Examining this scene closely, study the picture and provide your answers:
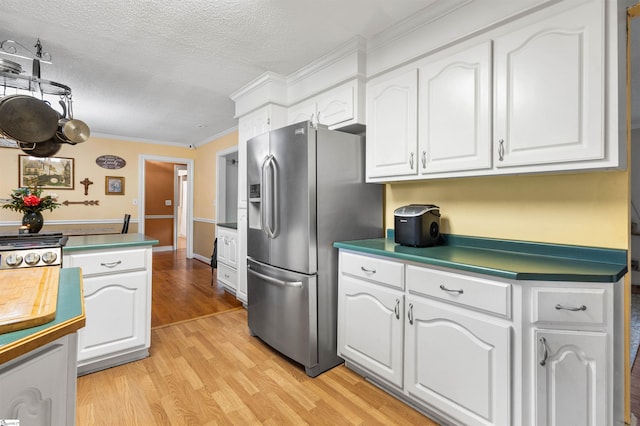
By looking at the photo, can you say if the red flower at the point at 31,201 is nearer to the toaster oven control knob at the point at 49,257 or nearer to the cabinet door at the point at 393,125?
the toaster oven control knob at the point at 49,257

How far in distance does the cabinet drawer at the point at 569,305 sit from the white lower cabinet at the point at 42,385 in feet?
5.45

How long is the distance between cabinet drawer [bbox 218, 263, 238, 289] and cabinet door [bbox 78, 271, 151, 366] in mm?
1614

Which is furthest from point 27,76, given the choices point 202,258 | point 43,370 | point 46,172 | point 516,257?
point 202,258

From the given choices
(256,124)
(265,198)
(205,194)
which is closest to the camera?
(265,198)

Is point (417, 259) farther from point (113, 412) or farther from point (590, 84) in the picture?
point (113, 412)

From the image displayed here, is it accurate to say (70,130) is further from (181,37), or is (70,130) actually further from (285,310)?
(285,310)

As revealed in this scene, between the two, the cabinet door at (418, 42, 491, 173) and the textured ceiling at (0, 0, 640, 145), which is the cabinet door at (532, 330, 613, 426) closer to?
the cabinet door at (418, 42, 491, 173)

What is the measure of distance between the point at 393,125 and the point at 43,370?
2101mm

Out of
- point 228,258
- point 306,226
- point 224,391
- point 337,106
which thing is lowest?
point 224,391

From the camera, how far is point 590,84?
1.39 m

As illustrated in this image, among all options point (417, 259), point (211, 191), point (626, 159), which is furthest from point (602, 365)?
point (211, 191)

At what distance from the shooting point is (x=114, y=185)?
5.82 metres

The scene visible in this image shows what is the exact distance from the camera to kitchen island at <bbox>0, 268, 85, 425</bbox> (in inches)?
26.5

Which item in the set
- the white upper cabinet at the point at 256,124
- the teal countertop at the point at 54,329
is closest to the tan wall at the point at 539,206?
the white upper cabinet at the point at 256,124
